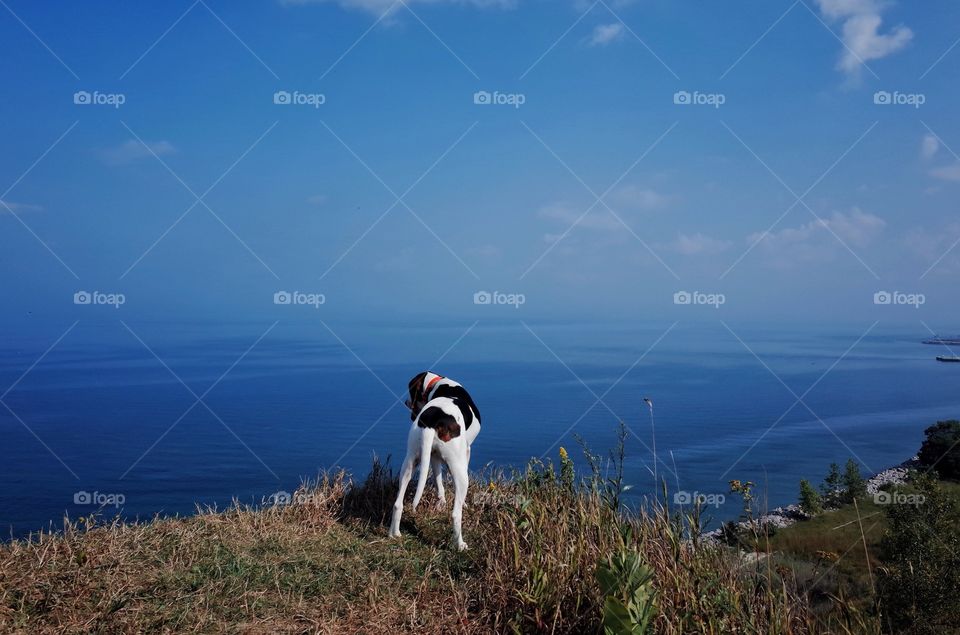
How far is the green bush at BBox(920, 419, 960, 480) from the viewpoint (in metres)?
34.8

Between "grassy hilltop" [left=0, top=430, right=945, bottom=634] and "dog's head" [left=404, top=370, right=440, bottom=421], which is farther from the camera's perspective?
"dog's head" [left=404, top=370, right=440, bottom=421]

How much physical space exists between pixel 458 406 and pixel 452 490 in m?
1.80

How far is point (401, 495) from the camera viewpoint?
25.9 feet

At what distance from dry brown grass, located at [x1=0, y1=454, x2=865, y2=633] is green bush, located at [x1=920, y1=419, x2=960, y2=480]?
33519 millimetres

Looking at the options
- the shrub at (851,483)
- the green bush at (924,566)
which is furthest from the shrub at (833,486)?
the green bush at (924,566)

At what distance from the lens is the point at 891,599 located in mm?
17047

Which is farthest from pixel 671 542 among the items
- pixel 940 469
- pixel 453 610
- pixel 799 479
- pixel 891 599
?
pixel 940 469

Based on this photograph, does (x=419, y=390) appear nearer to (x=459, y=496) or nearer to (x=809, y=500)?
(x=459, y=496)

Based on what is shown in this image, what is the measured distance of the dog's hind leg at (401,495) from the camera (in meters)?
7.88

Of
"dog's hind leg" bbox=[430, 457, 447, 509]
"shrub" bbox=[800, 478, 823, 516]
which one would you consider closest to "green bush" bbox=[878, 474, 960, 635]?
"dog's hind leg" bbox=[430, 457, 447, 509]

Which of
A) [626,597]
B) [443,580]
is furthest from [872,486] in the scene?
[626,597]

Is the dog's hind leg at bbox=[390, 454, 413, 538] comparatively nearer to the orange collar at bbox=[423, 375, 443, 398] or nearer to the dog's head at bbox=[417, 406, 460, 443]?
the dog's head at bbox=[417, 406, 460, 443]

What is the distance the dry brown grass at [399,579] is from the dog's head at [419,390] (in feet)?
5.56

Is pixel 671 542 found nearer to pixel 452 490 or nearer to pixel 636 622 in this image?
pixel 636 622
